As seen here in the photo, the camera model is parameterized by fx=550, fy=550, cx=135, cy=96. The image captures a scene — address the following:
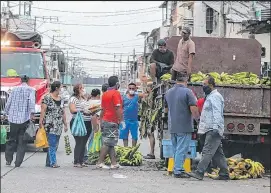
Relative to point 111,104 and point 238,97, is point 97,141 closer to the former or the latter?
point 111,104

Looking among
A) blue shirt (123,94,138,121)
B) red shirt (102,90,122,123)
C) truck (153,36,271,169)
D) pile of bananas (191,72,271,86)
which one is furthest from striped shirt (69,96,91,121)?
pile of bananas (191,72,271,86)

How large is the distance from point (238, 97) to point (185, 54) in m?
1.47

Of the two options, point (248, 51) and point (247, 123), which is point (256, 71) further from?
point (247, 123)

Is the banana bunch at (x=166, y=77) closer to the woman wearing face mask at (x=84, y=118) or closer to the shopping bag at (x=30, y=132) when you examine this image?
the woman wearing face mask at (x=84, y=118)

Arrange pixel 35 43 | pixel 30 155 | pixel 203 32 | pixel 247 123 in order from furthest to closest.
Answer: pixel 203 32 < pixel 35 43 < pixel 30 155 < pixel 247 123

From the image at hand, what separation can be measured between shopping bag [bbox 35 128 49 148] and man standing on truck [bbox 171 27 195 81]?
2.76 metres

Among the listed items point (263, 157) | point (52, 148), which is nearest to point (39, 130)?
point (52, 148)

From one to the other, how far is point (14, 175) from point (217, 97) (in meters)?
3.70

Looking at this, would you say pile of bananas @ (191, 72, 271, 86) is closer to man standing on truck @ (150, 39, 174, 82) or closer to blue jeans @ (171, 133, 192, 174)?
man standing on truck @ (150, 39, 174, 82)

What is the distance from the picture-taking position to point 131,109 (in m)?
12.9

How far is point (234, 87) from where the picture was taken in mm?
10039

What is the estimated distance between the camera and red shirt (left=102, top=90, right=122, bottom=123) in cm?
→ 1053

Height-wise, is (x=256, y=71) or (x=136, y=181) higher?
(x=256, y=71)

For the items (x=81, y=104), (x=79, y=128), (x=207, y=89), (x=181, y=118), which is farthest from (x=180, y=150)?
(x=81, y=104)
